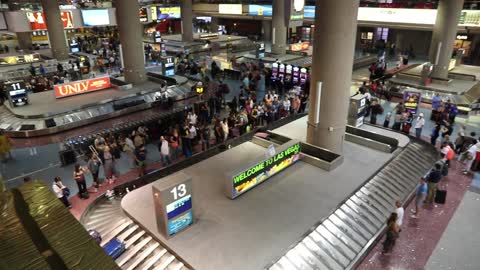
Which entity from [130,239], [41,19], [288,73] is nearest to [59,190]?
[130,239]

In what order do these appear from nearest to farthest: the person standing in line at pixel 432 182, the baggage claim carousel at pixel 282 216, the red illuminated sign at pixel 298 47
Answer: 1. the baggage claim carousel at pixel 282 216
2. the person standing in line at pixel 432 182
3. the red illuminated sign at pixel 298 47

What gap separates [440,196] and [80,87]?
19.1 meters

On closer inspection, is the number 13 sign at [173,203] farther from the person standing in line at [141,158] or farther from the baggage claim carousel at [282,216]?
the person standing in line at [141,158]

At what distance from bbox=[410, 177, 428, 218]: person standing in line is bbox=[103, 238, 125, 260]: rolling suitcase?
325 inches

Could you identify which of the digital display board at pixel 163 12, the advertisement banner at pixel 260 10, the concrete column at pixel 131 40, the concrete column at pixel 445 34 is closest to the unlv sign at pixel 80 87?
the concrete column at pixel 131 40

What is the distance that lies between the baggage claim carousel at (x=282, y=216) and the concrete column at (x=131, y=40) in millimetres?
12866

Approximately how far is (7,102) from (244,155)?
49.7ft

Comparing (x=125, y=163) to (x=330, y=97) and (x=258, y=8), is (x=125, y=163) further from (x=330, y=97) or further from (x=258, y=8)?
(x=258, y=8)

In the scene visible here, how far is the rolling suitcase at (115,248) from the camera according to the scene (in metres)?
7.81

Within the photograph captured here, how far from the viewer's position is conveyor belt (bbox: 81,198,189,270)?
7621mm

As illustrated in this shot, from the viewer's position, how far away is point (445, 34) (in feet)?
75.7

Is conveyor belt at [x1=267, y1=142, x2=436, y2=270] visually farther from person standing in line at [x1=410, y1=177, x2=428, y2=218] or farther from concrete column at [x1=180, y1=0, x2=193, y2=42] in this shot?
concrete column at [x1=180, y1=0, x2=193, y2=42]

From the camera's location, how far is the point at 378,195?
A: 1037 cm

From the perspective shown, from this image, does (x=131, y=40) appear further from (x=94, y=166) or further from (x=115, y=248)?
(x=115, y=248)
